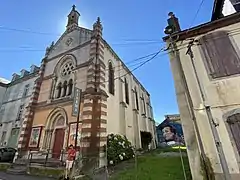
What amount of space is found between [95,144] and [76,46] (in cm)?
991

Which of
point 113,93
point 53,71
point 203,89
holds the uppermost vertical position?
point 53,71

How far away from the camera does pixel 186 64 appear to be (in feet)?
26.6

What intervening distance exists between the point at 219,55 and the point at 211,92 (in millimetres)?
1979

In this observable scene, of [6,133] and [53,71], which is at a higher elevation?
[53,71]

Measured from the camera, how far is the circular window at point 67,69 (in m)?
15.2

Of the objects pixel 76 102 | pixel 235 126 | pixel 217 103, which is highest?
pixel 76 102

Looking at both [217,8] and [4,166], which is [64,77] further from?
[217,8]

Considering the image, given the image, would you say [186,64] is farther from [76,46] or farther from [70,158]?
[76,46]

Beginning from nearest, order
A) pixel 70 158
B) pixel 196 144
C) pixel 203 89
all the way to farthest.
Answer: pixel 196 144 → pixel 203 89 → pixel 70 158

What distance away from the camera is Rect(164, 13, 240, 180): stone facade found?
609cm

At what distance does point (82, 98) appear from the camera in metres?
12.2

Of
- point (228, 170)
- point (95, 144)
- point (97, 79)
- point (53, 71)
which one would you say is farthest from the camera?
point (53, 71)

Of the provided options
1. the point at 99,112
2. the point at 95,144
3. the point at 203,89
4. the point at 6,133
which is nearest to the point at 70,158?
the point at 95,144

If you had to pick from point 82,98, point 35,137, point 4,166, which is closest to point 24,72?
point 35,137
